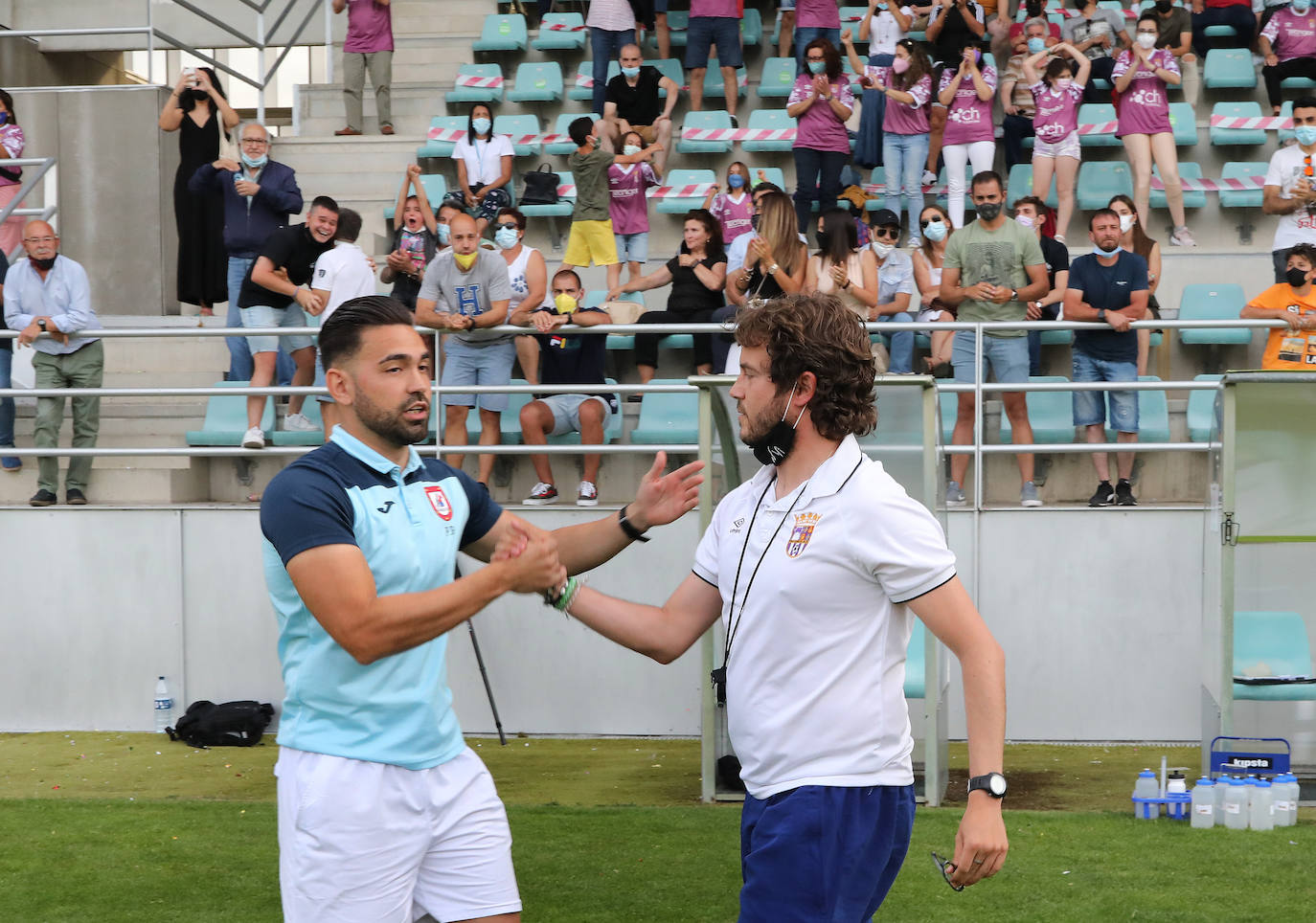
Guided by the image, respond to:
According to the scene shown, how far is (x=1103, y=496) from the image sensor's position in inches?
364

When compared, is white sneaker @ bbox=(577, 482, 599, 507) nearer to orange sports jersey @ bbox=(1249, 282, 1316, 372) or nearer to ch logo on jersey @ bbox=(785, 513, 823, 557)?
orange sports jersey @ bbox=(1249, 282, 1316, 372)

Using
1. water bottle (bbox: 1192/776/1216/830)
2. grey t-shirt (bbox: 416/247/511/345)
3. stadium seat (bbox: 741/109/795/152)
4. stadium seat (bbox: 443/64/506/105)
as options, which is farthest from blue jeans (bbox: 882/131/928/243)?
water bottle (bbox: 1192/776/1216/830)

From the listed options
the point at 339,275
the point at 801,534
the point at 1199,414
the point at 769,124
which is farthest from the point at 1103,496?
the point at 801,534

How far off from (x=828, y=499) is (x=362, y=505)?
3.41 ft

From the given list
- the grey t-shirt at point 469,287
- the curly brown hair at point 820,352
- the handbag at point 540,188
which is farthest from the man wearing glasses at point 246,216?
the curly brown hair at point 820,352

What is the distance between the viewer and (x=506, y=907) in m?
3.30

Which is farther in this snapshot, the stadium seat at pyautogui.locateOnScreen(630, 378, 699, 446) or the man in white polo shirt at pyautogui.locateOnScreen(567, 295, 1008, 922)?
the stadium seat at pyautogui.locateOnScreen(630, 378, 699, 446)

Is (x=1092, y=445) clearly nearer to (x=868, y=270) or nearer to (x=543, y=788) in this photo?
(x=868, y=270)

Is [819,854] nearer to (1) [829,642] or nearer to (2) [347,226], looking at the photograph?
(1) [829,642]

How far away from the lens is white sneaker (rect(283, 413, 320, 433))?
10.1 meters

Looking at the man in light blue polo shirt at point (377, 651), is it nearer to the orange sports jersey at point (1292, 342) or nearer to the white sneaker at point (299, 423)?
the white sneaker at point (299, 423)

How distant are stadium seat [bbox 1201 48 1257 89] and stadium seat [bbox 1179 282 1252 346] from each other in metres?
3.56

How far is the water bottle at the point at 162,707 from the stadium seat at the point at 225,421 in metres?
1.89

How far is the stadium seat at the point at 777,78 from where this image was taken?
48.0ft
